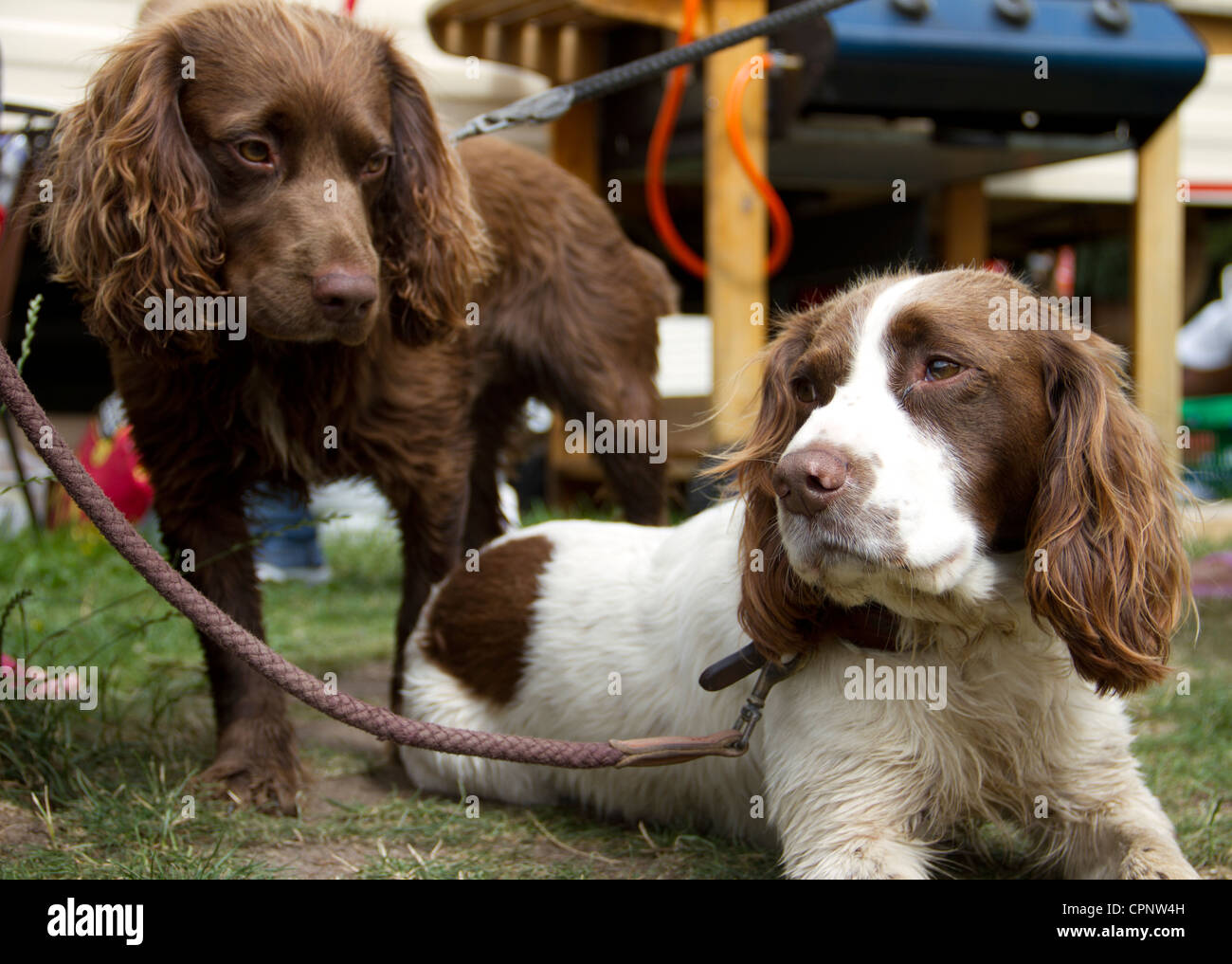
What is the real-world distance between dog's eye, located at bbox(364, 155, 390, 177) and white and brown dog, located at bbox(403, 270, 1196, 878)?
2.82ft

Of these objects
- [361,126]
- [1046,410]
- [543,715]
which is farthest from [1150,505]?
[361,126]

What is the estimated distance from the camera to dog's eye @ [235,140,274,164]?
7.23 ft

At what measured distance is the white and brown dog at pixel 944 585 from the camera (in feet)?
5.50

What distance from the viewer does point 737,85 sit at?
424 cm

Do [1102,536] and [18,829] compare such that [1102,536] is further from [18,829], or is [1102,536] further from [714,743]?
[18,829]

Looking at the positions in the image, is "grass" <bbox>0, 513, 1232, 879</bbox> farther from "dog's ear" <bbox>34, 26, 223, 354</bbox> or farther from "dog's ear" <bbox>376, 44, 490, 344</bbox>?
"dog's ear" <bbox>376, 44, 490, 344</bbox>

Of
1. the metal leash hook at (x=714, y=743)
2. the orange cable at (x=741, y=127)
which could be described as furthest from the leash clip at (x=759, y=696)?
the orange cable at (x=741, y=127)

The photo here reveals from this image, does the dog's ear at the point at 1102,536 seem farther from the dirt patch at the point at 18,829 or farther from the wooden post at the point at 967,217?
the wooden post at the point at 967,217

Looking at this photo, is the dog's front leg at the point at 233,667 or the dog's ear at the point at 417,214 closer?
the dog's front leg at the point at 233,667

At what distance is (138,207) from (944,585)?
1.46 meters

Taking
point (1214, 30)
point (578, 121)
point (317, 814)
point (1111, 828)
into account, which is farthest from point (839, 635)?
point (1214, 30)

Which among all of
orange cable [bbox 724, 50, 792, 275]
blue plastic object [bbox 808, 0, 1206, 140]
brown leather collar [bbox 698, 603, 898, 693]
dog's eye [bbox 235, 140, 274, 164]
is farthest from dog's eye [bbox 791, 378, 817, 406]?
blue plastic object [bbox 808, 0, 1206, 140]

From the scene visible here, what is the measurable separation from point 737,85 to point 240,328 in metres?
2.51
